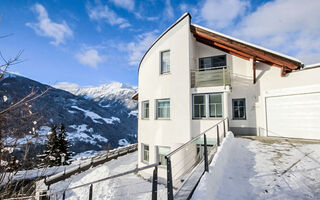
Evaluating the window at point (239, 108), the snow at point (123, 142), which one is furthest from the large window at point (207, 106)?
the snow at point (123, 142)

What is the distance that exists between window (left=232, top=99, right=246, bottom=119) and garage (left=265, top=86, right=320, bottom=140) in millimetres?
1378

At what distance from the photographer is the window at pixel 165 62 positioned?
11680 mm

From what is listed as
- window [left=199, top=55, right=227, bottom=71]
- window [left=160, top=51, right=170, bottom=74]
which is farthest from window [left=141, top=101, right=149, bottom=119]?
window [left=199, top=55, right=227, bottom=71]

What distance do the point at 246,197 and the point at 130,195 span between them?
7787mm

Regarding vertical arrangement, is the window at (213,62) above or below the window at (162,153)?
above

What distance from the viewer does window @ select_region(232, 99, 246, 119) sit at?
36.1 feet

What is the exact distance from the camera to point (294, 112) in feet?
30.3

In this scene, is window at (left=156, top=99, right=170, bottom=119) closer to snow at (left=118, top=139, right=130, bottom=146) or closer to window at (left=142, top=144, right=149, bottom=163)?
window at (left=142, top=144, right=149, bottom=163)

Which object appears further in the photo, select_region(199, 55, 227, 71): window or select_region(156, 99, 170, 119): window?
select_region(199, 55, 227, 71): window

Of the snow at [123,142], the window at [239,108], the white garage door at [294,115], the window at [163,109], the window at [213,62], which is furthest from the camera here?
the snow at [123,142]

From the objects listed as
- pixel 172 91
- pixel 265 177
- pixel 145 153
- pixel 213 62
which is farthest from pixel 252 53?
pixel 145 153

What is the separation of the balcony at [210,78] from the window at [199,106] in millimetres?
833

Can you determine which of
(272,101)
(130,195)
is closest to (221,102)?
(272,101)

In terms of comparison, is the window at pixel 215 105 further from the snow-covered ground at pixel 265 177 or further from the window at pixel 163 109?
the snow-covered ground at pixel 265 177
